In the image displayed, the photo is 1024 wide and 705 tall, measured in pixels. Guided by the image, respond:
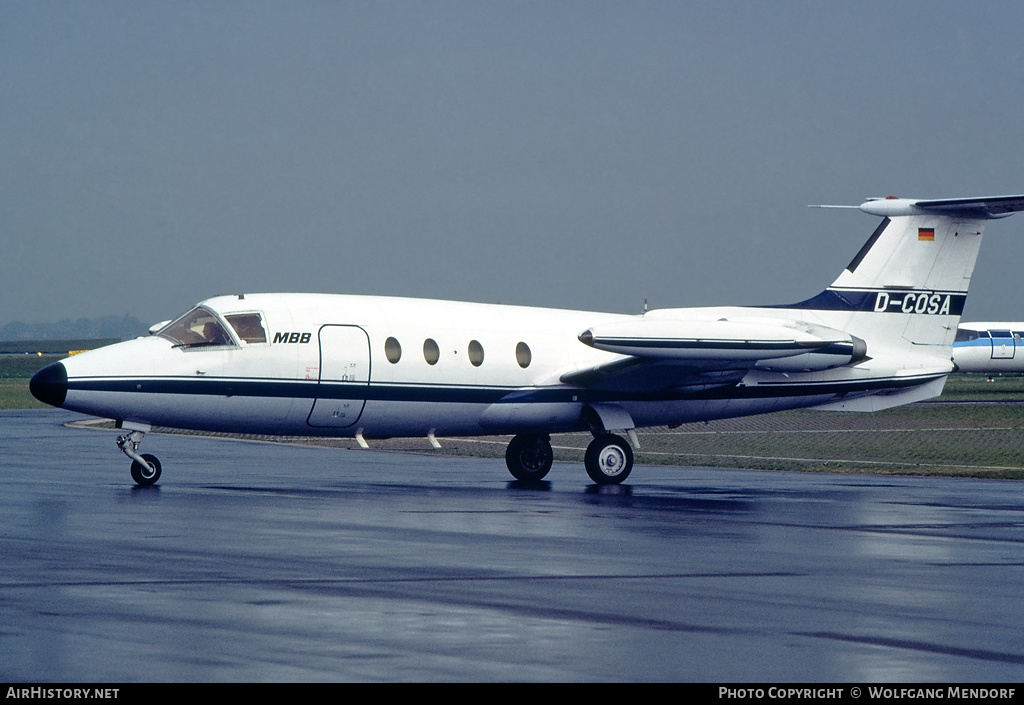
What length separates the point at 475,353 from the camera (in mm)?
24750

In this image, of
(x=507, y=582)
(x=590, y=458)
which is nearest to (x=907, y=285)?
(x=590, y=458)

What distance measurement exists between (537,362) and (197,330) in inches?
226

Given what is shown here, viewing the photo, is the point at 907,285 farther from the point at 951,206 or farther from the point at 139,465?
the point at 139,465

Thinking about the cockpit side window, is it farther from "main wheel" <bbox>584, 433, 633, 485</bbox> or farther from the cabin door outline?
"main wheel" <bbox>584, 433, 633, 485</bbox>

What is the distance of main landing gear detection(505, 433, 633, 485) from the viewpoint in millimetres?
25188

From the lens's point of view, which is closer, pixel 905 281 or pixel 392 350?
pixel 392 350

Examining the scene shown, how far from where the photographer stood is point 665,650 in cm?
957

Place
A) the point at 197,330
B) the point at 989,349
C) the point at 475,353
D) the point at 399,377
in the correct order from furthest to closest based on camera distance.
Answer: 1. the point at 989,349
2. the point at 475,353
3. the point at 399,377
4. the point at 197,330

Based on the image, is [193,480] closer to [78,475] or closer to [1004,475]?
[78,475]

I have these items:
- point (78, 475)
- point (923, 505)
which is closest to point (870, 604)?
point (923, 505)

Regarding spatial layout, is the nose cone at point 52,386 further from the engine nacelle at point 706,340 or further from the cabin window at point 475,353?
the engine nacelle at point 706,340

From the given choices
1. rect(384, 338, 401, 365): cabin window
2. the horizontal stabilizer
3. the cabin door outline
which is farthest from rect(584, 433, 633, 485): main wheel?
the horizontal stabilizer

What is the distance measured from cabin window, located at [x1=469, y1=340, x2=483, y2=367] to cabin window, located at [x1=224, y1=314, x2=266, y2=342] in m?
3.53

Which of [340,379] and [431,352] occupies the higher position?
[431,352]
